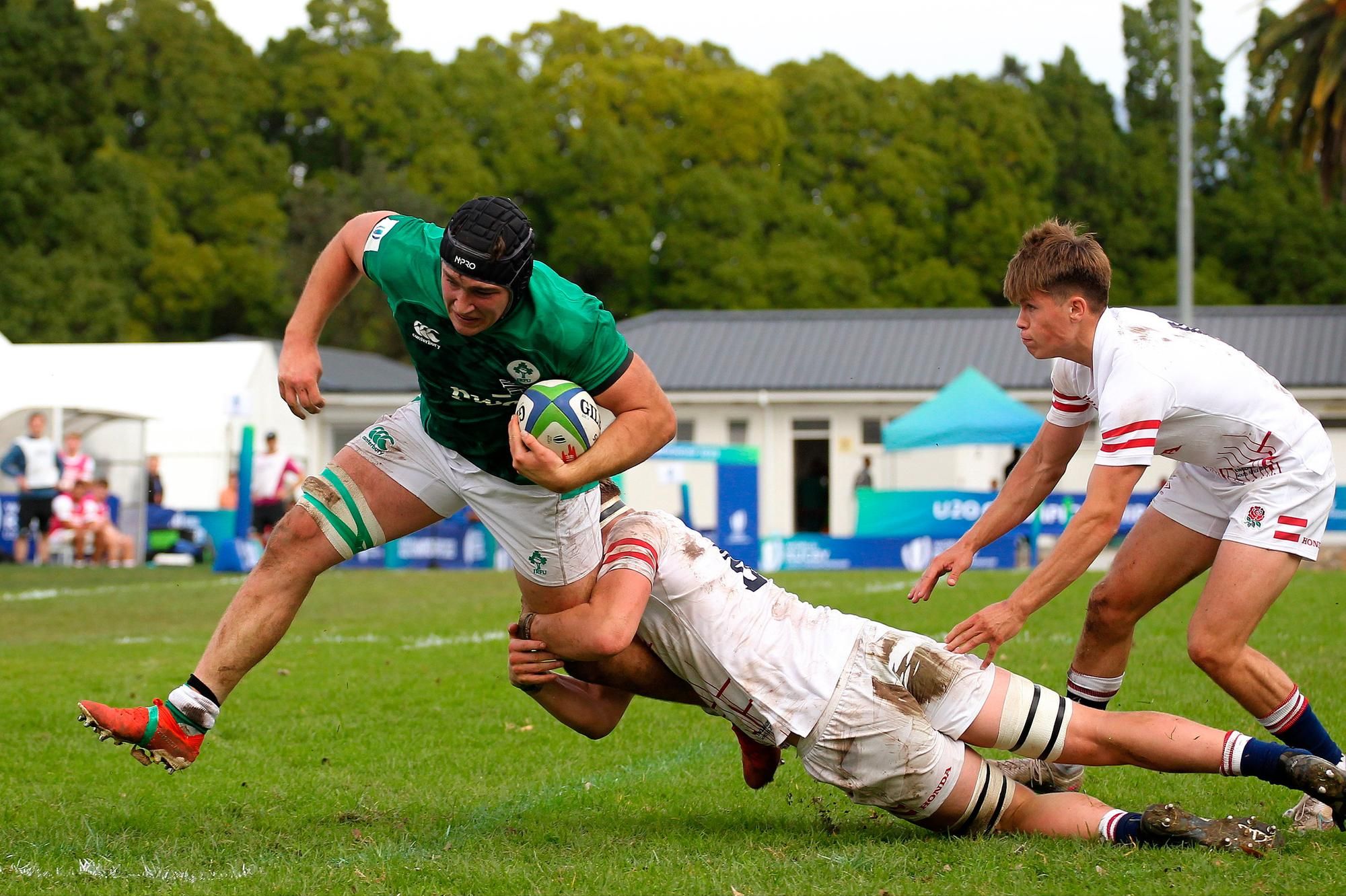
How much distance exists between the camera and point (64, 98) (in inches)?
1655

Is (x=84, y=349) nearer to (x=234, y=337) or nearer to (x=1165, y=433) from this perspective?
(x=234, y=337)

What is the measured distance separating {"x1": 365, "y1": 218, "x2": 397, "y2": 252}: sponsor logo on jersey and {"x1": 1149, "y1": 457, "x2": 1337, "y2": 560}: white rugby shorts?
10.5 feet

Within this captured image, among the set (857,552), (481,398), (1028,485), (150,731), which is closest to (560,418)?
(481,398)

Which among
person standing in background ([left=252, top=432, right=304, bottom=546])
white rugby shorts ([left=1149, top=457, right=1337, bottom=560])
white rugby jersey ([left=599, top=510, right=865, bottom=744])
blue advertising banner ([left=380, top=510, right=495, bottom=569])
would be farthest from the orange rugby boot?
blue advertising banner ([left=380, top=510, right=495, bottom=569])

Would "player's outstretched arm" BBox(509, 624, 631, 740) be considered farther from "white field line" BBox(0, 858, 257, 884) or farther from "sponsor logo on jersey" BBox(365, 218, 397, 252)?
"sponsor logo on jersey" BBox(365, 218, 397, 252)

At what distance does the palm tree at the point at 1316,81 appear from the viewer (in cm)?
2842

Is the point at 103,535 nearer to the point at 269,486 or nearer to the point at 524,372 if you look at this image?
the point at 269,486

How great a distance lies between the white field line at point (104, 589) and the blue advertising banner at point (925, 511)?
28.8 ft

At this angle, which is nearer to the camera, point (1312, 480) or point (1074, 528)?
point (1074, 528)

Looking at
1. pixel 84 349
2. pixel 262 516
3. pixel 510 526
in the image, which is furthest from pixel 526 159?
pixel 510 526

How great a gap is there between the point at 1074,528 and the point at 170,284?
43527 mm

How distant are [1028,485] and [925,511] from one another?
596 inches

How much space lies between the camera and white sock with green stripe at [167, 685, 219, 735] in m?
5.16

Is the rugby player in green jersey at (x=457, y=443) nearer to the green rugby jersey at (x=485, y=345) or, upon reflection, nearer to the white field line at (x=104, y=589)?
the green rugby jersey at (x=485, y=345)
